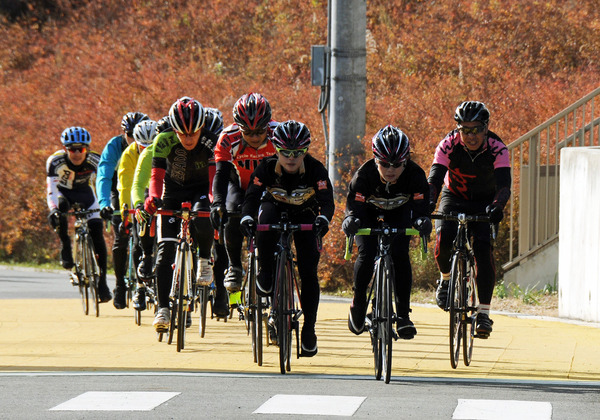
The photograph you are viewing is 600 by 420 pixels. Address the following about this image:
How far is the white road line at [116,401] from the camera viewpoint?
8.53 m

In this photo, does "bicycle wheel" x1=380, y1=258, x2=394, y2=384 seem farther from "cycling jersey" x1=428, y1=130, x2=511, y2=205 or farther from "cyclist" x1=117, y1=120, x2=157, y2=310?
"cyclist" x1=117, y1=120, x2=157, y2=310

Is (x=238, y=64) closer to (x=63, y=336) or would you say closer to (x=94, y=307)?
(x=94, y=307)

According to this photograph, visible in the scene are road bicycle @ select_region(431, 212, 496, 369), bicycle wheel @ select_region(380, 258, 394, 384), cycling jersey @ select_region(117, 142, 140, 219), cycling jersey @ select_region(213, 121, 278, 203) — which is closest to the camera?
bicycle wheel @ select_region(380, 258, 394, 384)

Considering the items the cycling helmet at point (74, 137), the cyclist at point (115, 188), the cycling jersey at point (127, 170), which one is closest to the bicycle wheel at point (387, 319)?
the cycling jersey at point (127, 170)

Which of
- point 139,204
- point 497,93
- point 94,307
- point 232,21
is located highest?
point 232,21

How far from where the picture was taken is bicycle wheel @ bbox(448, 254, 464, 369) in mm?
10359

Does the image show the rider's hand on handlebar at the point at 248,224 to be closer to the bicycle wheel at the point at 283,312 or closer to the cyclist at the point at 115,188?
the bicycle wheel at the point at 283,312

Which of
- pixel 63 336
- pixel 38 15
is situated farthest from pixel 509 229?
pixel 38 15

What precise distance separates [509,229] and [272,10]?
51.5ft

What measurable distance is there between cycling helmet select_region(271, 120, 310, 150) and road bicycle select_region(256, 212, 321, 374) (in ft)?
1.74

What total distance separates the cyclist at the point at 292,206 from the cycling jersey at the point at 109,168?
14.9 ft

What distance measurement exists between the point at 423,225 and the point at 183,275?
2622 millimetres

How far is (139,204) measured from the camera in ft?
39.3

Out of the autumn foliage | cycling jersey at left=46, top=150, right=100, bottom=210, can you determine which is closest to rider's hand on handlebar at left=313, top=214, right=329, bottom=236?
cycling jersey at left=46, top=150, right=100, bottom=210
